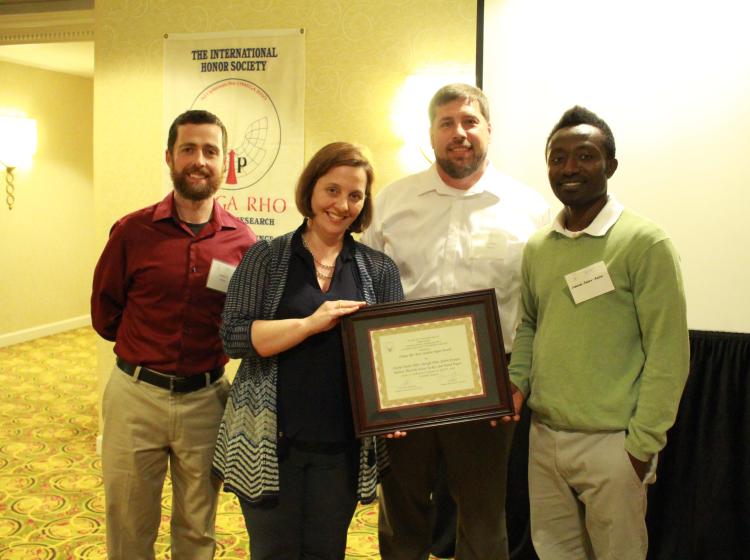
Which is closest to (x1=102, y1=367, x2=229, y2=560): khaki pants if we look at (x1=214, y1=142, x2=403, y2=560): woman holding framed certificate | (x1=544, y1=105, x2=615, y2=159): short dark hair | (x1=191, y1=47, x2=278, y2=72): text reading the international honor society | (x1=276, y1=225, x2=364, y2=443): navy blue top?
(x1=214, y1=142, x2=403, y2=560): woman holding framed certificate

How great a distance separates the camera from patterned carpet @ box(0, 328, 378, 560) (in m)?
2.96

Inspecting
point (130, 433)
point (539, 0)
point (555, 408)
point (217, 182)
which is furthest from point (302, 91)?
point (555, 408)

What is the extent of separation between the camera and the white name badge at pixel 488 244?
84.0 inches

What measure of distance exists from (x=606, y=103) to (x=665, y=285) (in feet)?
4.41

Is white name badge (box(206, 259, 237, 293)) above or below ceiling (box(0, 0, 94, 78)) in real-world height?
below

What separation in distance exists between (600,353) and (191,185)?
138 cm

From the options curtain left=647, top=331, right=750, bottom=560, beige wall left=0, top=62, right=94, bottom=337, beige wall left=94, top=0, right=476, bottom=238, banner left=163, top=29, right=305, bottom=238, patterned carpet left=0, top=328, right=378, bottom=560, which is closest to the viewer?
curtain left=647, top=331, right=750, bottom=560

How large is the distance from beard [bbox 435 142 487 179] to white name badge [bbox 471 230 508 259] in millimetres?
204

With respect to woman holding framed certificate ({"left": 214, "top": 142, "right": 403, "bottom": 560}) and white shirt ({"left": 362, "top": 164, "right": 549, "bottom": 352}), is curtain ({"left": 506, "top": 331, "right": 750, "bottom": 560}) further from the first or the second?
woman holding framed certificate ({"left": 214, "top": 142, "right": 403, "bottom": 560})

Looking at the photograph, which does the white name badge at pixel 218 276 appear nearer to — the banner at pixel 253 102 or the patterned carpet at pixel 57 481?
→ the patterned carpet at pixel 57 481

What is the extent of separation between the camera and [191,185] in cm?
211

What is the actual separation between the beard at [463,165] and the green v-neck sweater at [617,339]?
0.37 m

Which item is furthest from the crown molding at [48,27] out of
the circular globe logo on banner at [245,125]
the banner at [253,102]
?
the circular globe logo on banner at [245,125]

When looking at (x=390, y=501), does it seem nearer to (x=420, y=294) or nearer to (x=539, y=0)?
(x=420, y=294)
